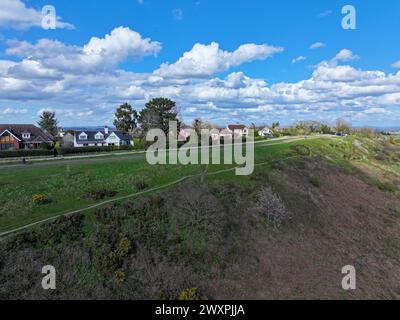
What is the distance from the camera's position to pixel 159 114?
274ft

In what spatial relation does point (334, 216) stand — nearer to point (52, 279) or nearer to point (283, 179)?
point (283, 179)

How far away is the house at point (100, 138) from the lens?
283ft

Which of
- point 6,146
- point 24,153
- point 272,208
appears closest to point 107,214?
point 272,208

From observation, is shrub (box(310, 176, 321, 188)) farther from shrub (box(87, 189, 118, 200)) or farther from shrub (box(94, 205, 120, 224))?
shrub (box(94, 205, 120, 224))

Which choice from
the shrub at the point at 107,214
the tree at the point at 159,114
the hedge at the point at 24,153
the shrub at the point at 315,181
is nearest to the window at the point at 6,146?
the hedge at the point at 24,153

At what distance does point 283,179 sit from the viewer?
3638 cm

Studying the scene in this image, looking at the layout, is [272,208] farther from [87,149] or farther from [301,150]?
[87,149]

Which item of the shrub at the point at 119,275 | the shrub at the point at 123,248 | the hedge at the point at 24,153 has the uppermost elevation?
the hedge at the point at 24,153

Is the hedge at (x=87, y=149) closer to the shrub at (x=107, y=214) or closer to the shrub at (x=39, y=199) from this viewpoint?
the shrub at (x=39, y=199)

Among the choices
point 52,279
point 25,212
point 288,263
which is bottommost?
point 288,263

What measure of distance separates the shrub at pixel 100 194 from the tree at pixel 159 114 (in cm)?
5654
